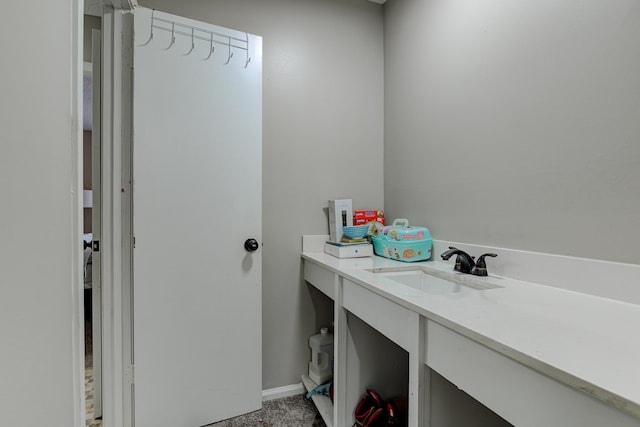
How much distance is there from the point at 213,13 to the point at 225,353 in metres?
1.83

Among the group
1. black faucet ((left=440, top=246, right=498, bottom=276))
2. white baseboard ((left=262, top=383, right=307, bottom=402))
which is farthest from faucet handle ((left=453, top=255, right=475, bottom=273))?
white baseboard ((left=262, top=383, right=307, bottom=402))

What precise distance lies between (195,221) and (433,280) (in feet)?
3.79

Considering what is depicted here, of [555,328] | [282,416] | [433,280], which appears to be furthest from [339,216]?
[555,328]

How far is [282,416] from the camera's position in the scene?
1.60m

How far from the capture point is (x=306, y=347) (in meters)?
1.87

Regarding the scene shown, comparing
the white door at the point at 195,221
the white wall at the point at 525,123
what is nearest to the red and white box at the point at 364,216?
the white wall at the point at 525,123

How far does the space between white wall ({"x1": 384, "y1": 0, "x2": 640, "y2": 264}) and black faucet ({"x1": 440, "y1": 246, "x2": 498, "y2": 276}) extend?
109mm

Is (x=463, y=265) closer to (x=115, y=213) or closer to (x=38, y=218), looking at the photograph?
(x=38, y=218)

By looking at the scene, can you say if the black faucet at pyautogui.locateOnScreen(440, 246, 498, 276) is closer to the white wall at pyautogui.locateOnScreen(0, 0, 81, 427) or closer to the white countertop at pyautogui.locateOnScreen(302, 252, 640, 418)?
the white countertop at pyautogui.locateOnScreen(302, 252, 640, 418)

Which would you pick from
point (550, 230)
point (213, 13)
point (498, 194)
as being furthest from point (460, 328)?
point (213, 13)

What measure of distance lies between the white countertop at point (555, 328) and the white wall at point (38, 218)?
Answer: 84 centimetres

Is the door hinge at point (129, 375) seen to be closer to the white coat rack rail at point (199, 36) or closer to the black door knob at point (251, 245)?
the black door knob at point (251, 245)

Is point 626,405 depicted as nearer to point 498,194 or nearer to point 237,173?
point 498,194

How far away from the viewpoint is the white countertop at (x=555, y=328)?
494mm
